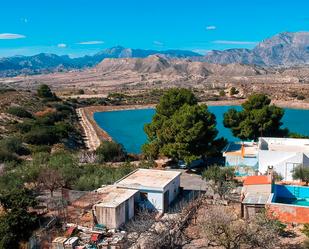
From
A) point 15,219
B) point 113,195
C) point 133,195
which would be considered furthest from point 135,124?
point 15,219

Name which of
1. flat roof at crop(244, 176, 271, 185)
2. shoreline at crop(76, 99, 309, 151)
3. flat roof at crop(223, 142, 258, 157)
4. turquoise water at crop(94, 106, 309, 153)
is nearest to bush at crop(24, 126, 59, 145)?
shoreline at crop(76, 99, 309, 151)

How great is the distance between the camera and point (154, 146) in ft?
94.7

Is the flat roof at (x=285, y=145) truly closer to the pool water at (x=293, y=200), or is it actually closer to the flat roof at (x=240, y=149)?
the flat roof at (x=240, y=149)

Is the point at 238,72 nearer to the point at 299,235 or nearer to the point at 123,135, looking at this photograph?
the point at 123,135

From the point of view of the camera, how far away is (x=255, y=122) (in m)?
32.3

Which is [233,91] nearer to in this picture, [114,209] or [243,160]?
[243,160]

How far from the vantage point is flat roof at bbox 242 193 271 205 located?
18438mm

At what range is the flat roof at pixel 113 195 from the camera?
17.4 metres

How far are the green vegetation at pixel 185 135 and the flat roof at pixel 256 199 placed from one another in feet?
22.9

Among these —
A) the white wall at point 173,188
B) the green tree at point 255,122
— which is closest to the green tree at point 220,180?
the white wall at point 173,188

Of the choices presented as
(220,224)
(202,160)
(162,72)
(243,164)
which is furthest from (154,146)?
(162,72)

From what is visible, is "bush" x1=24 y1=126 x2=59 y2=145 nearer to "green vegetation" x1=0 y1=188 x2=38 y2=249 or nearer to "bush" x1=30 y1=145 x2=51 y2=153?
"bush" x1=30 y1=145 x2=51 y2=153

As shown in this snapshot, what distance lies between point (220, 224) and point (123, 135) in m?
37.7

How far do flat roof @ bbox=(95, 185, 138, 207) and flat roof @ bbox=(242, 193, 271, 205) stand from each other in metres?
4.82
